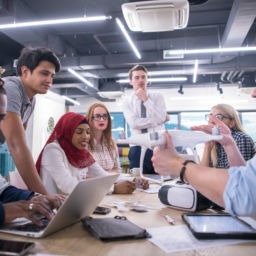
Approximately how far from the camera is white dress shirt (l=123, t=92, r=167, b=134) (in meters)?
2.65

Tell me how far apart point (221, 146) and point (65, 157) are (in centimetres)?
135

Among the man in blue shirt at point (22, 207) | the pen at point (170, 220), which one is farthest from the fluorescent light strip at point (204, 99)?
the man in blue shirt at point (22, 207)

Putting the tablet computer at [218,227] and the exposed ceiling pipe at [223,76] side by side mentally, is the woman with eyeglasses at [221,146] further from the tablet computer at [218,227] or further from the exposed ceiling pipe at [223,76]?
the exposed ceiling pipe at [223,76]

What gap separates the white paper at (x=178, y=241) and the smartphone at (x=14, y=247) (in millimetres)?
357

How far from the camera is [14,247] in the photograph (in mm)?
677

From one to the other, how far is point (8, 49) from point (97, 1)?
343cm

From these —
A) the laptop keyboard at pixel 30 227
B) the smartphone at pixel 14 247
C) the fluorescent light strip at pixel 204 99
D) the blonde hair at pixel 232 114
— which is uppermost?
the fluorescent light strip at pixel 204 99

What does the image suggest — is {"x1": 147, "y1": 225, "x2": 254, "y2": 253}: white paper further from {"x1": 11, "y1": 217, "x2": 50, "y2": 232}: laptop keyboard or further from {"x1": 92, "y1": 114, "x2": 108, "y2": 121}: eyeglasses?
{"x1": 92, "y1": 114, "x2": 108, "y2": 121}: eyeglasses

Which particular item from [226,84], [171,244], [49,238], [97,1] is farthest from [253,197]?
[226,84]

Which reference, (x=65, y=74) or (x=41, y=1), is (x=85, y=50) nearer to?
(x=65, y=74)

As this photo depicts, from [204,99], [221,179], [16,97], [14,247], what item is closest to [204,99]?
[204,99]

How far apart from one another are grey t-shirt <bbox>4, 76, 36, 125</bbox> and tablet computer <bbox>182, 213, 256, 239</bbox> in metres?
1.16

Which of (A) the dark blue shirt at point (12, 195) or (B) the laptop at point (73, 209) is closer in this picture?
(B) the laptop at point (73, 209)

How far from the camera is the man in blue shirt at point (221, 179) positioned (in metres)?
0.71
